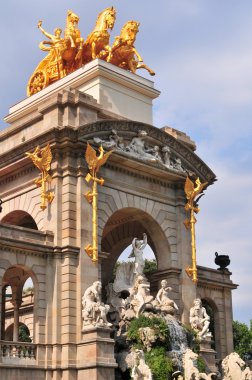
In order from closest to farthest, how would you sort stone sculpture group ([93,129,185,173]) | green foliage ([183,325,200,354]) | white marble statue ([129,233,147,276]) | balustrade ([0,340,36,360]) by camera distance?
1. balustrade ([0,340,36,360])
2. green foliage ([183,325,200,354])
3. stone sculpture group ([93,129,185,173])
4. white marble statue ([129,233,147,276])

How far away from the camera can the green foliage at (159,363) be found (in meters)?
26.0

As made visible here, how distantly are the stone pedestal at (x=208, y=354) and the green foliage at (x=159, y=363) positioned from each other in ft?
12.9

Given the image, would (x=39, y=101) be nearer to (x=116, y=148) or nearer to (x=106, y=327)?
(x=116, y=148)

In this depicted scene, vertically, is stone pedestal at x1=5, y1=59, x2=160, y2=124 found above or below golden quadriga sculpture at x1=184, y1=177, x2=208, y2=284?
above

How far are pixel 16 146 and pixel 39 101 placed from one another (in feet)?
13.5

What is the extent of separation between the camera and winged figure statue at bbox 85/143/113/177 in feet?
92.9

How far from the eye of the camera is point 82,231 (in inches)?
1093

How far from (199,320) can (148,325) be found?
13.3 feet

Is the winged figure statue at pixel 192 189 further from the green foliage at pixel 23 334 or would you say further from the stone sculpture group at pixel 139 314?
the green foliage at pixel 23 334

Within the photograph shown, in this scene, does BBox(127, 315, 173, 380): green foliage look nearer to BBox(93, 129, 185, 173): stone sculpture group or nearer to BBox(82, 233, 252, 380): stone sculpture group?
BBox(82, 233, 252, 380): stone sculpture group

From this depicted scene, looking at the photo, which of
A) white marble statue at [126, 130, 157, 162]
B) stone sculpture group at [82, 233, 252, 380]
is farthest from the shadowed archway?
white marble statue at [126, 130, 157, 162]

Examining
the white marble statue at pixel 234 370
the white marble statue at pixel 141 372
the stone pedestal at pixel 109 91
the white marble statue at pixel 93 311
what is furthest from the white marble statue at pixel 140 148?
the white marble statue at pixel 141 372

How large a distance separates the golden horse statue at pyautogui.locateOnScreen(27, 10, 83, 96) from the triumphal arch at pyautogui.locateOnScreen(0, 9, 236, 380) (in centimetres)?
10

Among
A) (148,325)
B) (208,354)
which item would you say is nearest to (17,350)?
(148,325)
